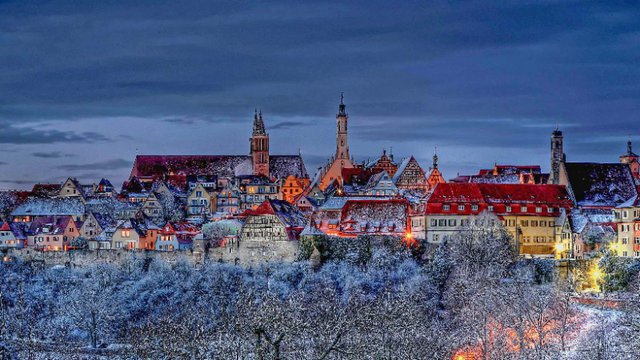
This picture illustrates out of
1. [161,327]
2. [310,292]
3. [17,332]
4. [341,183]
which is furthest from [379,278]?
[341,183]

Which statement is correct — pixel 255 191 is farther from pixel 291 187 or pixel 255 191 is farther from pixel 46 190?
pixel 46 190

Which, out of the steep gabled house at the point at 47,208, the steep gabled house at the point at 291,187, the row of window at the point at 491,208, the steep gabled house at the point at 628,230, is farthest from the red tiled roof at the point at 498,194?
the steep gabled house at the point at 47,208

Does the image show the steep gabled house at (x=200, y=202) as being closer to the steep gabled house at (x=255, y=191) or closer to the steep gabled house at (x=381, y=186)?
the steep gabled house at (x=255, y=191)

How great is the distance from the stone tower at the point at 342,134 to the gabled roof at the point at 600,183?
3980 cm

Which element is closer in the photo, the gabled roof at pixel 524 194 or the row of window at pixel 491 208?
the row of window at pixel 491 208

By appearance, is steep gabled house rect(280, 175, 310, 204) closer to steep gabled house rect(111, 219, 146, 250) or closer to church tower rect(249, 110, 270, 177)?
church tower rect(249, 110, 270, 177)

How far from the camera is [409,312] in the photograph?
7350 centimetres

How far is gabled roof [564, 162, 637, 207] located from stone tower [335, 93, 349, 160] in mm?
39805

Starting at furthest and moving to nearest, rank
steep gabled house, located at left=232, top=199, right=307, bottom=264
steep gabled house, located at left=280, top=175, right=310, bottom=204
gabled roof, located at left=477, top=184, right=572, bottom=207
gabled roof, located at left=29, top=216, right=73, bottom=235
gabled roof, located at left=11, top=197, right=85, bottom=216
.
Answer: steep gabled house, located at left=280, top=175, right=310, bottom=204 < gabled roof, located at left=11, top=197, right=85, bottom=216 < gabled roof, located at left=29, top=216, right=73, bottom=235 < steep gabled house, located at left=232, top=199, right=307, bottom=264 < gabled roof, located at left=477, top=184, right=572, bottom=207

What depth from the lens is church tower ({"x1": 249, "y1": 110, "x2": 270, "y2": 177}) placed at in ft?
459

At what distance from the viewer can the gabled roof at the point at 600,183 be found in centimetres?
9712

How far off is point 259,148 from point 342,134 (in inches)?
446

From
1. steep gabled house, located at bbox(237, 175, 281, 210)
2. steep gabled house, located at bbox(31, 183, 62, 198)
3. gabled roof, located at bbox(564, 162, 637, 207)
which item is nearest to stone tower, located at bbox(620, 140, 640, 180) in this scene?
gabled roof, located at bbox(564, 162, 637, 207)

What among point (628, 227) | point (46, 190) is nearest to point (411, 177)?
point (628, 227)
